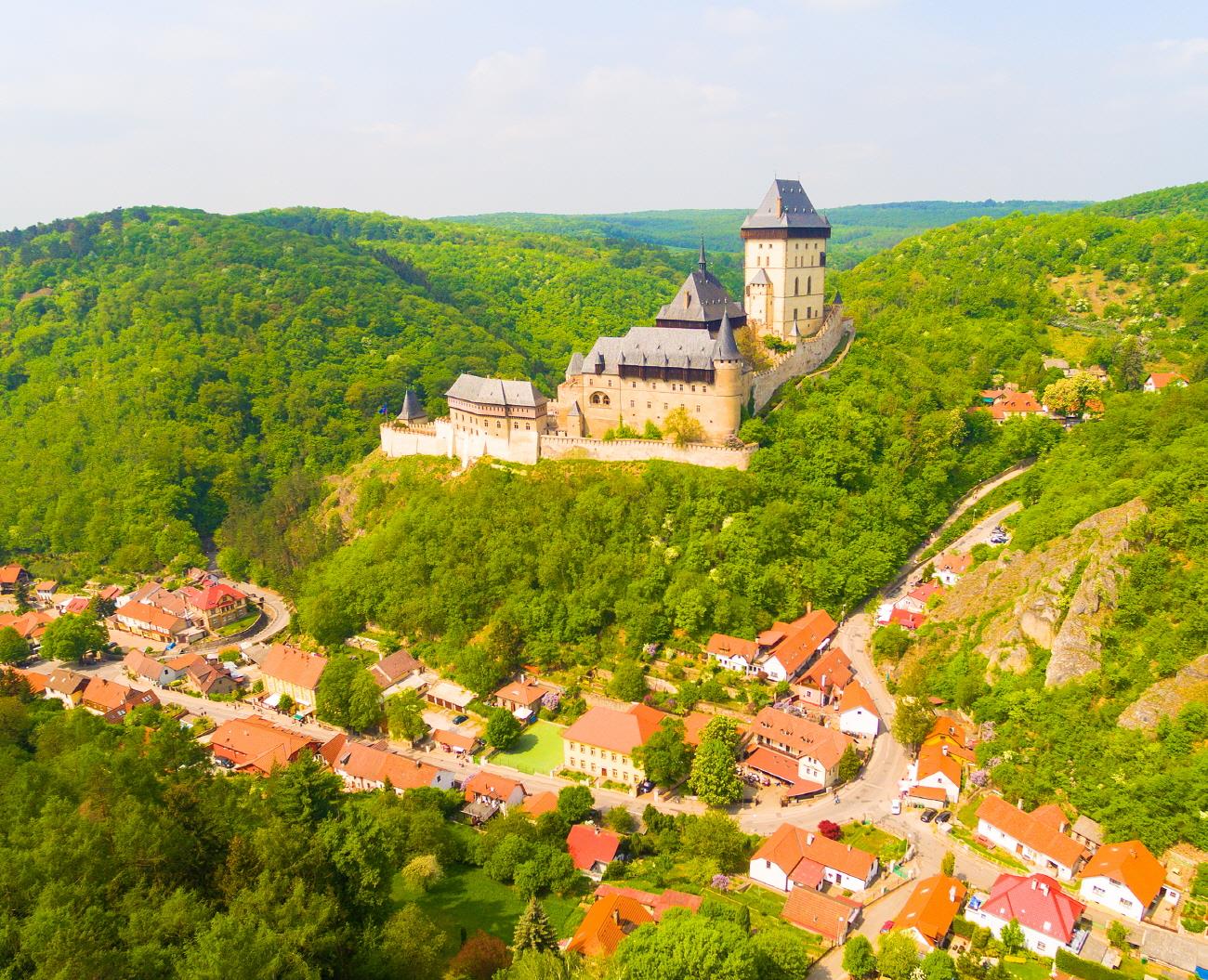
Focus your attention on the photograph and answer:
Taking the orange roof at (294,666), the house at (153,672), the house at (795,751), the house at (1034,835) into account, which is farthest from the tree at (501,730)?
the house at (153,672)

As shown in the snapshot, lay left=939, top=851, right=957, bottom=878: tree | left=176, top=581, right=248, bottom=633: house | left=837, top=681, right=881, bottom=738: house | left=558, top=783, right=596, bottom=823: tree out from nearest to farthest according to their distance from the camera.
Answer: left=939, top=851, right=957, bottom=878: tree, left=558, top=783, right=596, bottom=823: tree, left=837, top=681, right=881, bottom=738: house, left=176, top=581, right=248, bottom=633: house

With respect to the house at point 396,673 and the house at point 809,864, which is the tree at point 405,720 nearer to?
the house at point 396,673

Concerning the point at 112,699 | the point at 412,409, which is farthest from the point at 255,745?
the point at 412,409

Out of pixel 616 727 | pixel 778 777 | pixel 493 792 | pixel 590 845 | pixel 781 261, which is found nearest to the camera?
pixel 590 845

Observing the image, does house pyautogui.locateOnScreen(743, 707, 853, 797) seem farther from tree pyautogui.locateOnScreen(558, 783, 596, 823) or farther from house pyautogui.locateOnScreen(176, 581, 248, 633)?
house pyautogui.locateOnScreen(176, 581, 248, 633)

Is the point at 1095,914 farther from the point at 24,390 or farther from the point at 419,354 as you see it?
the point at 24,390

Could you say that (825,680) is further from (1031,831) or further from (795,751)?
(1031,831)

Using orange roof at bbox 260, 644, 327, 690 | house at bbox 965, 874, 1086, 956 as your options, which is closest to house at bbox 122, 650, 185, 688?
orange roof at bbox 260, 644, 327, 690
